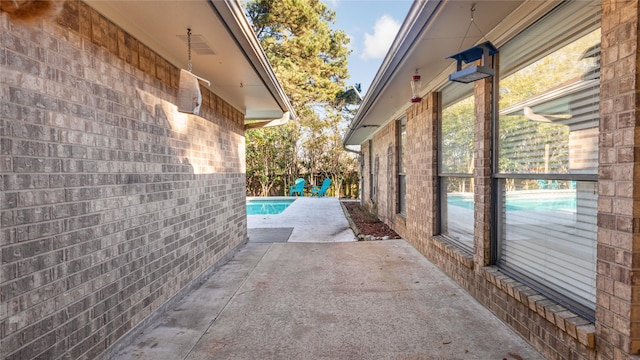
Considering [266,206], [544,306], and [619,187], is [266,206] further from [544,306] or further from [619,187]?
[619,187]

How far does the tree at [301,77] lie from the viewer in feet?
44.0

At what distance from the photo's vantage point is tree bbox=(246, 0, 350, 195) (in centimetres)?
1342

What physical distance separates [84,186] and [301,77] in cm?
1257

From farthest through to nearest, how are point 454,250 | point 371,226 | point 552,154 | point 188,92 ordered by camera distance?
point 371,226, point 454,250, point 188,92, point 552,154

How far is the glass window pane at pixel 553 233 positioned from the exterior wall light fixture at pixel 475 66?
102 cm

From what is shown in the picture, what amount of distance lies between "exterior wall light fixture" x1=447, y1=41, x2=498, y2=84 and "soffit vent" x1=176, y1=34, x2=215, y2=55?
2289 mm

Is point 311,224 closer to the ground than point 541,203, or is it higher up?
closer to the ground

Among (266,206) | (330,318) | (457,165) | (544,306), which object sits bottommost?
(266,206)

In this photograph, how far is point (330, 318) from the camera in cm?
321

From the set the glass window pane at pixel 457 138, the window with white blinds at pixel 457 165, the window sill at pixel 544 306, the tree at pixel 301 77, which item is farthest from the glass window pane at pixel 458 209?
the tree at pixel 301 77

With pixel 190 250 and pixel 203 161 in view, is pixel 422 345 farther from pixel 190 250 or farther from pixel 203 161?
pixel 203 161

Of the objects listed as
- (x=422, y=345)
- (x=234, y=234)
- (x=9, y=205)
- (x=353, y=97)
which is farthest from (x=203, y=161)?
(x=353, y=97)

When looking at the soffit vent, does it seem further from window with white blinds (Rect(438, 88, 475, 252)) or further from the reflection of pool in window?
the reflection of pool in window

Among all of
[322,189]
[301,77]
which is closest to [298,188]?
[322,189]
